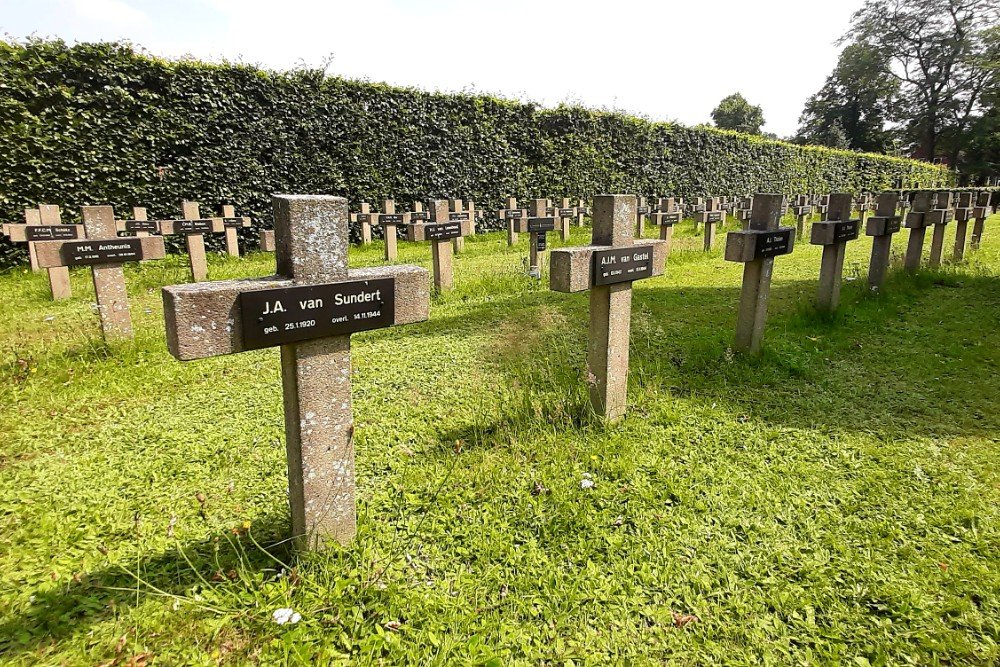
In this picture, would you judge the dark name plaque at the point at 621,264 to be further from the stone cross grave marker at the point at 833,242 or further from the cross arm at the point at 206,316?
the stone cross grave marker at the point at 833,242

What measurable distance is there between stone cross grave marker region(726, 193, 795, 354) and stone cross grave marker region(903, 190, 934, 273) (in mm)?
3841

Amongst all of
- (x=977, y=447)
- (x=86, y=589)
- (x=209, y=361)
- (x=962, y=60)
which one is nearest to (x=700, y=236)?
(x=977, y=447)

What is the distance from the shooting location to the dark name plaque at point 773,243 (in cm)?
507

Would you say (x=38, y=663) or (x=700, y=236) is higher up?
(x=700, y=236)

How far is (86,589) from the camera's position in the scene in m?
2.44

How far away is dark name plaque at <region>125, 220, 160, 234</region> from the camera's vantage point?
9891 mm

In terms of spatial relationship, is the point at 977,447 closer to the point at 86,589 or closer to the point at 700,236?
the point at 86,589

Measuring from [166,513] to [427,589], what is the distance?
67.1 inches

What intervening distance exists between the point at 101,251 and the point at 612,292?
17.7 feet

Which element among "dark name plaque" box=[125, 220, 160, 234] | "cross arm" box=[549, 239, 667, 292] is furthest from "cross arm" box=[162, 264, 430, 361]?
"dark name plaque" box=[125, 220, 160, 234]

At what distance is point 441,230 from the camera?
809 cm

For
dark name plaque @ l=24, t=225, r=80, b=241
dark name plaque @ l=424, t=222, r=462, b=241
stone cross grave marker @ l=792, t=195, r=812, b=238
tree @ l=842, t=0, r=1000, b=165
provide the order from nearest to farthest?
dark name plaque @ l=424, t=222, r=462, b=241
dark name plaque @ l=24, t=225, r=80, b=241
stone cross grave marker @ l=792, t=195, r=812, b=238
tree @ l=842, t=0, r=1000, b=165

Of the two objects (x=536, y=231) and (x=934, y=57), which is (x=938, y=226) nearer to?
(x=536, y=231)

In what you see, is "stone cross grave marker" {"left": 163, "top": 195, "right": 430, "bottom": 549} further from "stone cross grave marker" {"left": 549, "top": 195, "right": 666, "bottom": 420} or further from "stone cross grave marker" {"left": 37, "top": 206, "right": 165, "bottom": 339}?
"stone cross grave marker" {"left": 37, "top": 206, "right": 165, "bottom": 339}
